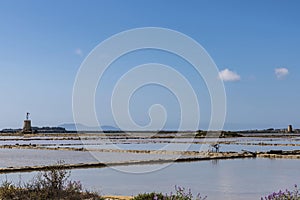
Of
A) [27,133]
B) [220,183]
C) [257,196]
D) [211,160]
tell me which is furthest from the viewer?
[27,133]

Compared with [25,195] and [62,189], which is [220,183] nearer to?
[62,189]

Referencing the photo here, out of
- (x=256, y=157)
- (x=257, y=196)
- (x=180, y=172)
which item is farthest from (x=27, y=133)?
(x=257, y=196)

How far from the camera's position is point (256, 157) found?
18.7 m

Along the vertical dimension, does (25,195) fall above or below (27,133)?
below

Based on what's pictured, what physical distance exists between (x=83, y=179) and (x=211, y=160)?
7.45 metres

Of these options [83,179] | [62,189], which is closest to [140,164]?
[83,179]

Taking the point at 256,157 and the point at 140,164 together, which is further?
the point at 256,157

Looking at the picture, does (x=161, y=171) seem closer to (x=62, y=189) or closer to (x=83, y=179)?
(x=83, y=179)

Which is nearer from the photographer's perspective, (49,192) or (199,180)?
(49,192)

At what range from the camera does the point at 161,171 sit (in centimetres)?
1316

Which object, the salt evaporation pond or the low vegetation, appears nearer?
the low vegetation

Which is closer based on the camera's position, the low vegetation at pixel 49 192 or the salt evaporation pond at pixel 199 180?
the low vegetation at pixel 49 192

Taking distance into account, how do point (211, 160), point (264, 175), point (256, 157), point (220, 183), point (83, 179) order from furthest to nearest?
point (256, 157) < point (211, 160) < point (264, 175) < point (83, 179) < point (220, 183)

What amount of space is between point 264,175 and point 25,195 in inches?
284
